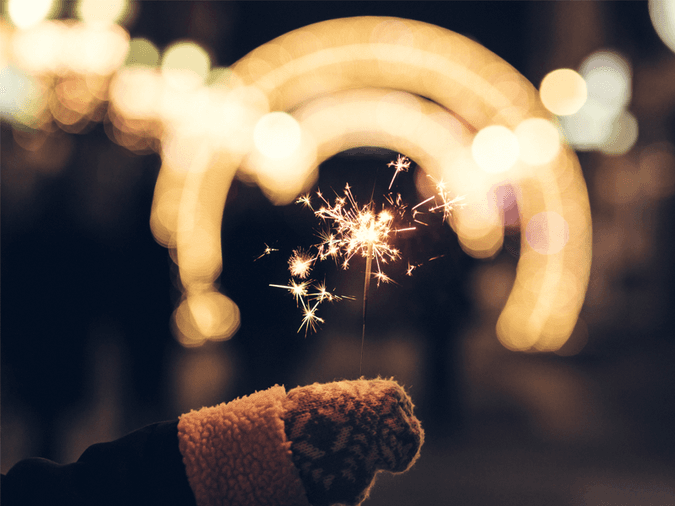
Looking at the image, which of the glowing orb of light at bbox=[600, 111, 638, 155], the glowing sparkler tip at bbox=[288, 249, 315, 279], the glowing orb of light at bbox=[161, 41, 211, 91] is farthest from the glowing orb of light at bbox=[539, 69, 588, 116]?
the glowing sparkler tip at bbox=[288, 249, 315, 279]

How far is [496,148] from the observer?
47.8 inches

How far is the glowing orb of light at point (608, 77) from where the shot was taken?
205cm

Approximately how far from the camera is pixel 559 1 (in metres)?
2.08

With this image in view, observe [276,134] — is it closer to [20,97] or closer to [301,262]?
[301,262]

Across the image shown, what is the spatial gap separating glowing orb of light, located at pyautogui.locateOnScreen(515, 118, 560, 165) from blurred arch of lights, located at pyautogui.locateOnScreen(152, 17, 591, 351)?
5 cm

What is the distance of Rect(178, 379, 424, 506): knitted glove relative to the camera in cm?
43

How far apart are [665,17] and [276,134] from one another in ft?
6.00

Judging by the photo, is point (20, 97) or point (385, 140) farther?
point (20, 97)

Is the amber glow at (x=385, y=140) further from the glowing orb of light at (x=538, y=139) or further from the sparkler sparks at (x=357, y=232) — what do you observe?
the sparkler sparks at (x=357, y=232)

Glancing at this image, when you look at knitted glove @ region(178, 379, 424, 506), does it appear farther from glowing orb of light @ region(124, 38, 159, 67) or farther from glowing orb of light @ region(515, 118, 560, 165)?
glowing orb of light @ region(124, 38, 159, 67)

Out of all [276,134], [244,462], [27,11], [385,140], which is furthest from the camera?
[27,11]

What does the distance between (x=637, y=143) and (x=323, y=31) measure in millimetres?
1976

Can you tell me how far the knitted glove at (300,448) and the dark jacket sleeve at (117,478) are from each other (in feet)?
0.08

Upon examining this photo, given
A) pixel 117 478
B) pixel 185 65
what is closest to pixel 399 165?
pixel 117 478
